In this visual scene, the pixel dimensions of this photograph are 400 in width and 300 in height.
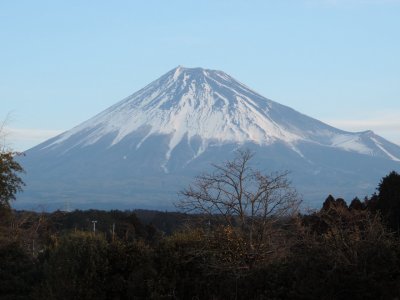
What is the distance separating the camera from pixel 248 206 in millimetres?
17250

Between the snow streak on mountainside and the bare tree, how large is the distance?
15680 centimetres

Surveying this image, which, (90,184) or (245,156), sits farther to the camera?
(90,184)

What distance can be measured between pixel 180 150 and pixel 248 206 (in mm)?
158451

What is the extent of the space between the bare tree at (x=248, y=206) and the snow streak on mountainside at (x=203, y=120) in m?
157

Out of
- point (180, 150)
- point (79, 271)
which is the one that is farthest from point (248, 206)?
point (180, 150)

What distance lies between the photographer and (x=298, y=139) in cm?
18575

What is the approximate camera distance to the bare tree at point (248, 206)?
1653 centimetres

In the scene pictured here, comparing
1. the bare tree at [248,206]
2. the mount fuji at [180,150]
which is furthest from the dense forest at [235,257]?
the mount fuji at [180,150]

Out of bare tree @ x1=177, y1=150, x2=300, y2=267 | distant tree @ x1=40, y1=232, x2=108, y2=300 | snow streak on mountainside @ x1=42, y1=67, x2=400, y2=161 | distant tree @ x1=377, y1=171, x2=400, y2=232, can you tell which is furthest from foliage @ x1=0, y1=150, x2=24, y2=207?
snow streak on mountainside @ x1=42, y1=67, x2=400, y2=161

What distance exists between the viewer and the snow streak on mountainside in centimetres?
18162

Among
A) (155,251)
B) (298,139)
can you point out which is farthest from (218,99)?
(155,251)

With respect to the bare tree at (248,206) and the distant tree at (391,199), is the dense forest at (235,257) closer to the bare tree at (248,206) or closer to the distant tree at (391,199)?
the bare tree at (248,206)

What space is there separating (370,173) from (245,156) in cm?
15761

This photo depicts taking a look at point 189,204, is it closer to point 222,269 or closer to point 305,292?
point 222,269
